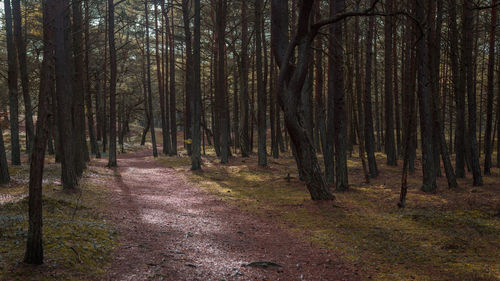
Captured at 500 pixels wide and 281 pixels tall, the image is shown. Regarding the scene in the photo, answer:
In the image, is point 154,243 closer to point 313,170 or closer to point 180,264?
point 180,264

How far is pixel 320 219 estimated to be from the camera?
8.66 metres

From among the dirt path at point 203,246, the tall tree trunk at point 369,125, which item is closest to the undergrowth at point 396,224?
the dirt path at point 203,246

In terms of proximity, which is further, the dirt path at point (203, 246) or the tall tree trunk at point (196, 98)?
the tall tree trunk at point (196, 98)

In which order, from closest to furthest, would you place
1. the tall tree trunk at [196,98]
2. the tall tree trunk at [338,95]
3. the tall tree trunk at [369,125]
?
the tall tree trunk at [338,95] < the tall tree trunk at [369,125] < the tall tree trunk at [196,98]

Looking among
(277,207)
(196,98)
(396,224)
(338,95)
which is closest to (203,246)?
(277,207)

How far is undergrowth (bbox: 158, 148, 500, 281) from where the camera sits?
5.57 meters

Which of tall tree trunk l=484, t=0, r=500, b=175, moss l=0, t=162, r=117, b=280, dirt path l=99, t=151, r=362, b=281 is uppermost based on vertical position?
tall tree trunk l=484, t=0, r=500, b=175

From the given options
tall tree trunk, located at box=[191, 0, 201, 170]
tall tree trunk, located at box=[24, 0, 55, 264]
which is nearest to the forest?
tall tree trunk, located at box=[24, 0, 55, 264]

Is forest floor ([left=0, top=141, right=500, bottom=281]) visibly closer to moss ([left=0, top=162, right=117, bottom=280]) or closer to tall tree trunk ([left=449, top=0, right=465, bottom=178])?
moss ([left=0, top=162, right=117, bottom=280])

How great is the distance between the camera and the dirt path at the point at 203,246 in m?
5.30

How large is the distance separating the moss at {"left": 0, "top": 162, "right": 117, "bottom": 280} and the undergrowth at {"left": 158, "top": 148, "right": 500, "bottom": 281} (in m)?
3.97

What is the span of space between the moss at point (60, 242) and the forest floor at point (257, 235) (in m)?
0.02

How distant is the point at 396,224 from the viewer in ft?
25.9

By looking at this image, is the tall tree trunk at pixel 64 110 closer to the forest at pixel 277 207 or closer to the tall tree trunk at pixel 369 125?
the forest at pixel 277 207
